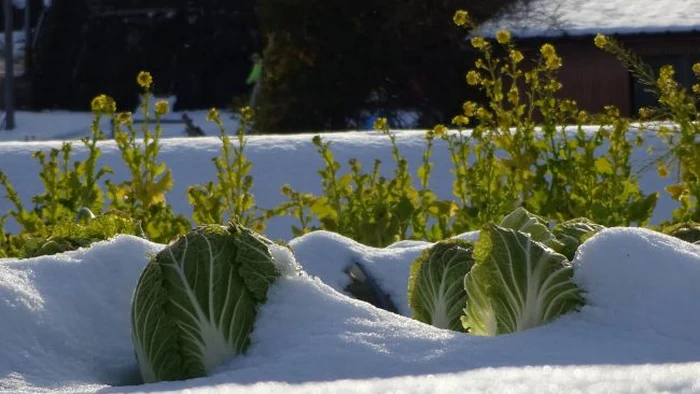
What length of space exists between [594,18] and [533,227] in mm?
17625

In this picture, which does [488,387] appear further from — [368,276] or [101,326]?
[368,276]

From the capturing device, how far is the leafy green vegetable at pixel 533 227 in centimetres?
233

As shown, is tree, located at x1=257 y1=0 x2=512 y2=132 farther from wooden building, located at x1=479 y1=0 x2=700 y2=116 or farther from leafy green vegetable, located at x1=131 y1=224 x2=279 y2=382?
leafy green vegetable, located at x1=131 y1=224 x2=279 y2=382

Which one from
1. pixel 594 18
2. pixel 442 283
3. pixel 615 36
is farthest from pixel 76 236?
pixel 594 18

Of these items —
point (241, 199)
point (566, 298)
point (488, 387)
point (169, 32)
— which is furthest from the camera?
point (169, 32)

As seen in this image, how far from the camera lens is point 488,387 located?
109 cm

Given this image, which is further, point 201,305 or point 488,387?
point 201,305

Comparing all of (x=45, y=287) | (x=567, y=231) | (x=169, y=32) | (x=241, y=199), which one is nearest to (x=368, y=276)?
(x=567, y=231)

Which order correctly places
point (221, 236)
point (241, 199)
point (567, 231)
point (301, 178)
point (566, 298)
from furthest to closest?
point (301, 178) < point (241, 199) < point (567, 231) < point (221, 236) < point (566, 298)

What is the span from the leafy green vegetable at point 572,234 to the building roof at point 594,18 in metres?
16.1

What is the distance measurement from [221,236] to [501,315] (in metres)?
0.44

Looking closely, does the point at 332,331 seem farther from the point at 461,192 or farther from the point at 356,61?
the point at 356,61

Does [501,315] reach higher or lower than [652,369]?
lower

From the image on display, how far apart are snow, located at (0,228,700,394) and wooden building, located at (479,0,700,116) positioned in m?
16.8
